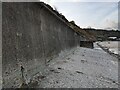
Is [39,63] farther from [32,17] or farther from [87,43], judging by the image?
[87,43]

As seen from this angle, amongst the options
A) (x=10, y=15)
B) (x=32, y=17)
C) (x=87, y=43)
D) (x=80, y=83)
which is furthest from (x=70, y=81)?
(x=87, y=43)

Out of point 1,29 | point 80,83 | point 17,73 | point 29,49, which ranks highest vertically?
point 1,29

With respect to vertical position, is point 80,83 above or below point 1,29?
below

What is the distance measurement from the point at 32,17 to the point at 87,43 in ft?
60.0

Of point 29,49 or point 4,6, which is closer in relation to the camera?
point 4,6

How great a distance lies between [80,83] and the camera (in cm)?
419

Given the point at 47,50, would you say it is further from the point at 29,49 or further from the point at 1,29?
the point at 1,29

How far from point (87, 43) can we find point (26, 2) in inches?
737

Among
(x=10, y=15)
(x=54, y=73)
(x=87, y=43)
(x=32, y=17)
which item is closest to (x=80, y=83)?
(x=54, y=73)

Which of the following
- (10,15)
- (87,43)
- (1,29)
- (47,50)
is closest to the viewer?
(1,29)

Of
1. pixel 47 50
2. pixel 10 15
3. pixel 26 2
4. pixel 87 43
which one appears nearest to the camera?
pixel 10 15

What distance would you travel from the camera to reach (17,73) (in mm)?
3322

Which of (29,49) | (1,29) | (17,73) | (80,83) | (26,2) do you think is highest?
(26,2)

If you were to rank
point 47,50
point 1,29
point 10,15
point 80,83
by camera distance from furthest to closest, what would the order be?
point 47,50 < point 80,83 < point 10,15 < point 1,29
